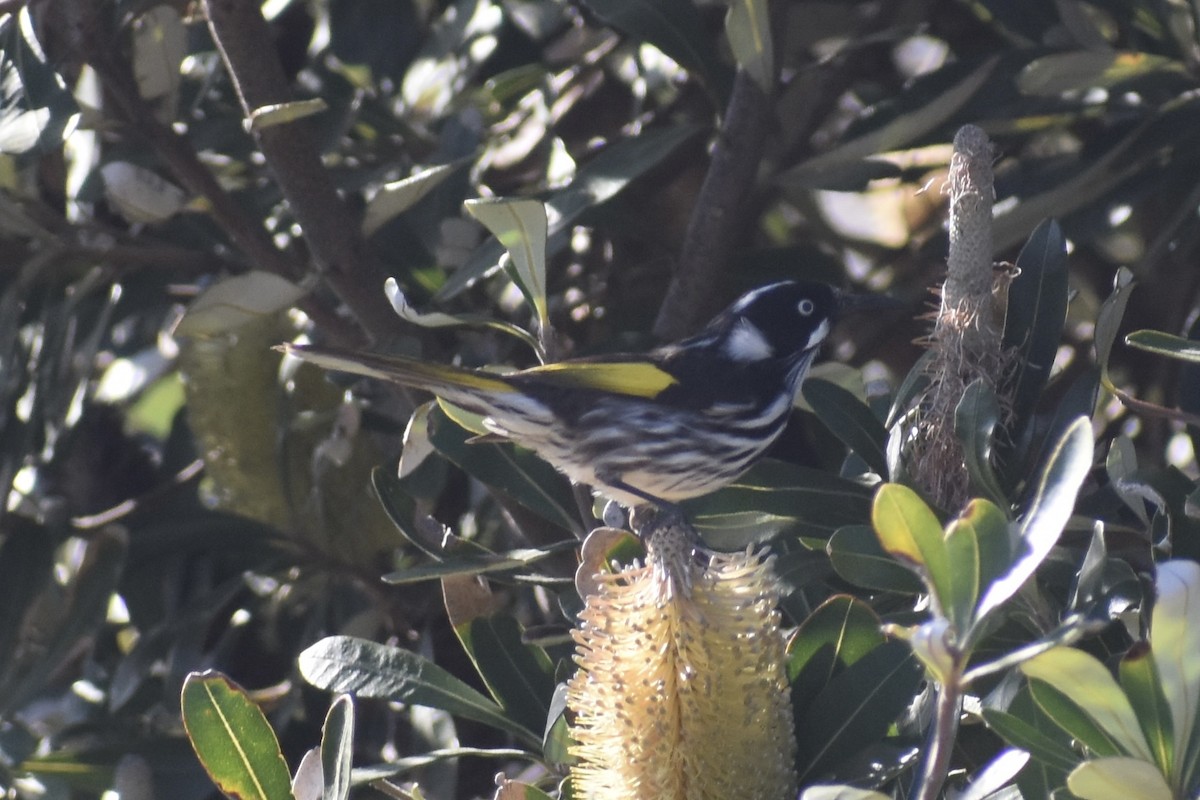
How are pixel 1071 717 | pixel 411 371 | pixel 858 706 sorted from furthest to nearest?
pixel 411 371 < pixel 858 706 < pixel 1071 717

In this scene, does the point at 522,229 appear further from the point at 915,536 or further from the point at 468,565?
the point at 915,536

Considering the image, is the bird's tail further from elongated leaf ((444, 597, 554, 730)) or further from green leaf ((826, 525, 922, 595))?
green leaf ((826, 525, 922, 595))

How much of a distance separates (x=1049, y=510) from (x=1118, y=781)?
253mm

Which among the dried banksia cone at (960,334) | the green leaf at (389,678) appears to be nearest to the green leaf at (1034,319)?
the dried banksia cone at (960,334)

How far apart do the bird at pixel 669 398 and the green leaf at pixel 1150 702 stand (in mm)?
1073

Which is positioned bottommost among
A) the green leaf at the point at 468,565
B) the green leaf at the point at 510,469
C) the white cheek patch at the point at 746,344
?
the white cheek patch at the point at 746,344

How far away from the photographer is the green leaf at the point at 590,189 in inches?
108

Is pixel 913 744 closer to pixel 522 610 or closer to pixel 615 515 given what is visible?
pixel 615 515

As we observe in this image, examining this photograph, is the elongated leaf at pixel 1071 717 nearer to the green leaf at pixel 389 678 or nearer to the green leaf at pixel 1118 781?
the green leaf at pixel 1118 781

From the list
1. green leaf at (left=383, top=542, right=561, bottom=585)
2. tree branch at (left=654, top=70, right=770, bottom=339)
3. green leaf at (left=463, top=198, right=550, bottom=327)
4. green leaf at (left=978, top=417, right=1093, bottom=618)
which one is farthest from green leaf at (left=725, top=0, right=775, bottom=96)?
green leaf at (left=978, top=417, right=1093, bottom=618)

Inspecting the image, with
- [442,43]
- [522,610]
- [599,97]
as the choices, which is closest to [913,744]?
[522,610]

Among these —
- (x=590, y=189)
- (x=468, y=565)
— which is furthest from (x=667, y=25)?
(x=468, y=565)

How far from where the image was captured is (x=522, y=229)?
215 cm

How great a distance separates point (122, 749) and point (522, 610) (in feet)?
2.85
